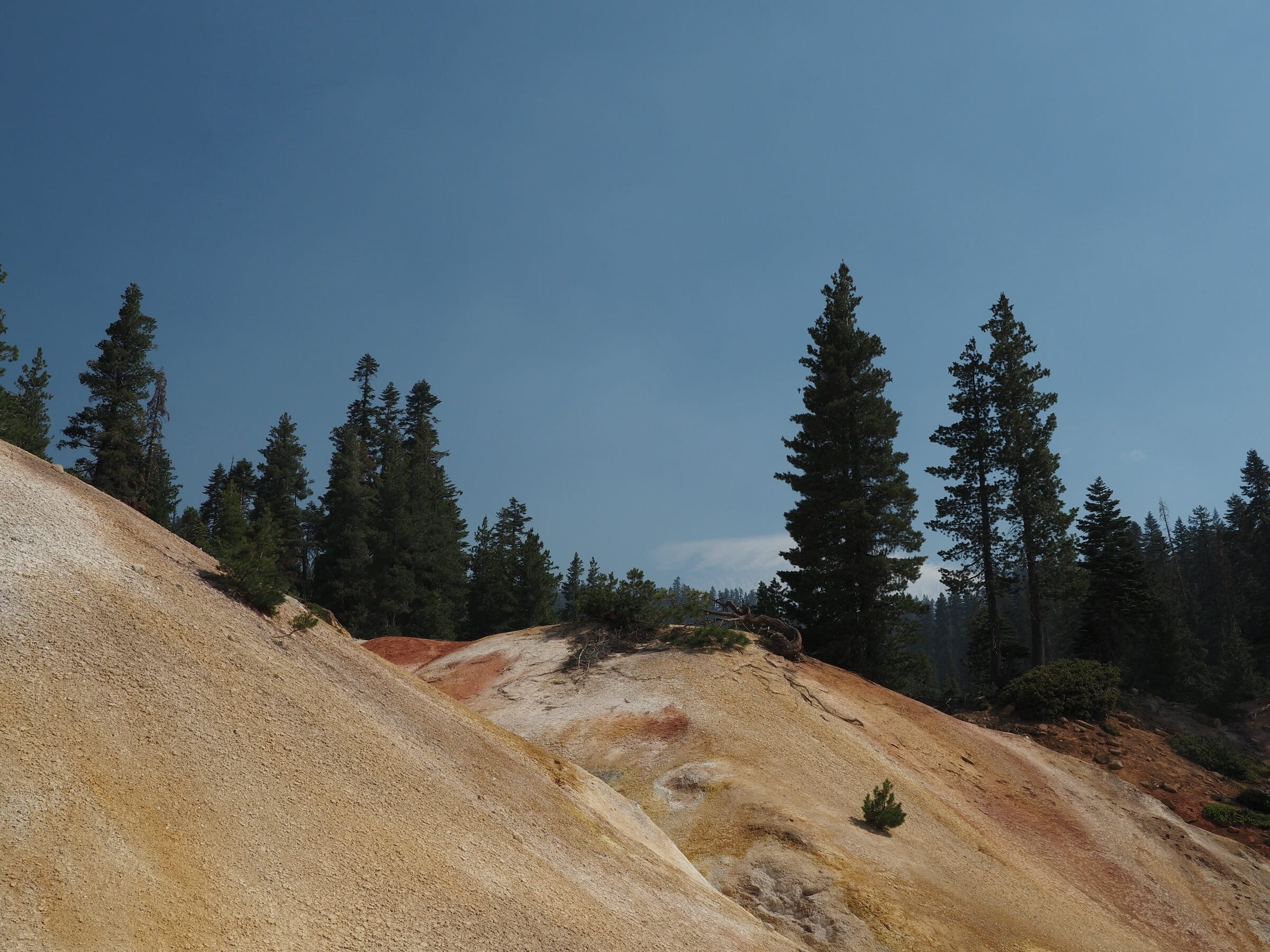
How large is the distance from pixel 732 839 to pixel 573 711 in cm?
628

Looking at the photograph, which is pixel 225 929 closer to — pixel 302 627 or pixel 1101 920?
pixel 302 627

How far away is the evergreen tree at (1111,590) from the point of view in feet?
153

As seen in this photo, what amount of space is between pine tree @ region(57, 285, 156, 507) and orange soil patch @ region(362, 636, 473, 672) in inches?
974

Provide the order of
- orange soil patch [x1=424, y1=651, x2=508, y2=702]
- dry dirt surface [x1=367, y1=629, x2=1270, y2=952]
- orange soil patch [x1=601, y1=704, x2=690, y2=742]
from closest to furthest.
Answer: dry dirt surface [x1=367, y1=629, x2=1270, y2=952] → orange soil patch [x1=601, y1=704, x2=690, y2=742] → orange soil patch [x1=424, y1=651, x2=508, y2=702]

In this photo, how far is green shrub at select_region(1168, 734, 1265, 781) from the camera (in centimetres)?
2412

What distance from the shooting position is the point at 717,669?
Answer: 64.6 ft

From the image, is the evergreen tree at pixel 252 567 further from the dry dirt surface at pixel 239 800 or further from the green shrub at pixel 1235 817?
the green shrub at pixel 1235 817

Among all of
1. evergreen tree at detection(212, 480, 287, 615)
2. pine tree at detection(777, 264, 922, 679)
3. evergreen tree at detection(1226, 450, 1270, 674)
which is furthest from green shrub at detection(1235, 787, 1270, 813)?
evergreen tree at detection(1226, 450, 1270, 674)

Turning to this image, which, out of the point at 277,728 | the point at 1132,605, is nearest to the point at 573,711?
the point at 277,728

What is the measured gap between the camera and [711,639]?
2125cm

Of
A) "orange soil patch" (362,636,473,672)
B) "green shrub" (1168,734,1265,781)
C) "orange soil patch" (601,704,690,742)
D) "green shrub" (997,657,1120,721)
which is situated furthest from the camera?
"green shrub" (997,657,1120,721)

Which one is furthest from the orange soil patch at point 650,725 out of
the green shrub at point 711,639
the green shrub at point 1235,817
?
the green shrub at point 1235,817

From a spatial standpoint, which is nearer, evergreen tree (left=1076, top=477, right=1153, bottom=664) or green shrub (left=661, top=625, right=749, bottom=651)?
green shrub (left=661, top=625, right=749, bottom=651)

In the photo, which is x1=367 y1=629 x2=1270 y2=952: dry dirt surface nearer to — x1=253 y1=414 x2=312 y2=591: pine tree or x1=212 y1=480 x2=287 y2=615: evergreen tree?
x1=212 y1=480 x2=287 y2=615: evergreen tree
